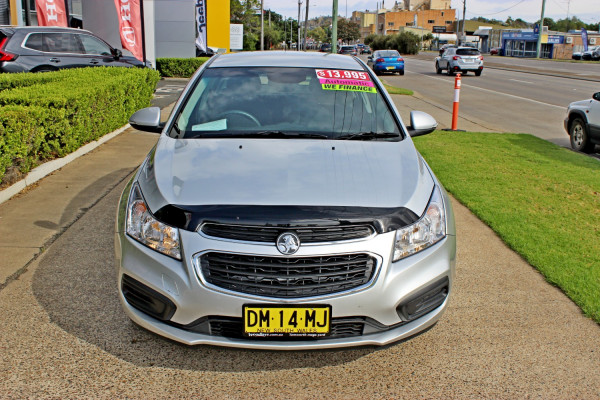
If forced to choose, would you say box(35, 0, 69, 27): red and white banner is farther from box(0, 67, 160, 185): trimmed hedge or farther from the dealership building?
box(0, 67, 160, 185): trimmed hedge

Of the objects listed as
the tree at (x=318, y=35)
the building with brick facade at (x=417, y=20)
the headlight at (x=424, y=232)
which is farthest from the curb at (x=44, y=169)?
the building with brick facade at (x=417, y=20)

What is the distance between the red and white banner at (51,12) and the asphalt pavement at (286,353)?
45.2 ft

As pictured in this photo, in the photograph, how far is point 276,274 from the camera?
9.57 feet

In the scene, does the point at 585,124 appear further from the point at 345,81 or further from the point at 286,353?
the point at 286,353

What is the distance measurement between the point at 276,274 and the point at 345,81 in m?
2.21

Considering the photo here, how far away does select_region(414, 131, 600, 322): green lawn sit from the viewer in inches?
189

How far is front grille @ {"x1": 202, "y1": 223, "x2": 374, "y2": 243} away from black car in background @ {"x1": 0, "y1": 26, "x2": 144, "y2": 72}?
11495 mm

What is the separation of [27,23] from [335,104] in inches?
782

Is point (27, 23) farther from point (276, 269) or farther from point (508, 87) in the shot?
point (276, 269)

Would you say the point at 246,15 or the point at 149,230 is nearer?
the point at 149,230

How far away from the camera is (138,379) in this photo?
3146 mm

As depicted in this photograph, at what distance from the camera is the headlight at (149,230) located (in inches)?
118

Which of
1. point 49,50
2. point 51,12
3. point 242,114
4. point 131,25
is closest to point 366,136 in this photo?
point 242,114

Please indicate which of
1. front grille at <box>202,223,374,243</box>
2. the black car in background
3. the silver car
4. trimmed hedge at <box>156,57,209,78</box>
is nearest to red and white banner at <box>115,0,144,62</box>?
the black car in background
